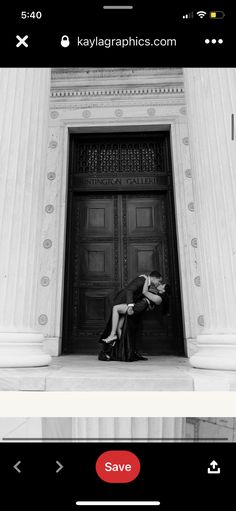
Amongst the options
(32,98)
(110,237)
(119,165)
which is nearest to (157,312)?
(110,237)

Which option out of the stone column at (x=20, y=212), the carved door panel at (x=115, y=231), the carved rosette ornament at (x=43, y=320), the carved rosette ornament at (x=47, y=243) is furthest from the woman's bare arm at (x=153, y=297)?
the carved rosette ornament at (x=47, y=243)

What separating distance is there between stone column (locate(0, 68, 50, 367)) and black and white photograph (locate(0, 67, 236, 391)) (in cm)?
1

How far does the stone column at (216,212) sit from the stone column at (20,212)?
153 cm

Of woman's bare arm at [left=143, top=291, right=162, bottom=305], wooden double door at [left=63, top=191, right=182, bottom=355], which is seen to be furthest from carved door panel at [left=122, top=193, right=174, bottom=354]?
woman's bare arm at [left=143, top=291, right=162, bottom=305]

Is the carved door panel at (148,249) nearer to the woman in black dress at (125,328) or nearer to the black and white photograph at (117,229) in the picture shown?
the black and white photograph at (117,229)

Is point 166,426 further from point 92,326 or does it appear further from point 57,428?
point 92,326

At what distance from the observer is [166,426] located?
103 centimetres

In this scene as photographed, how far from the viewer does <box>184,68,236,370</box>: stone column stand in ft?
9.82
